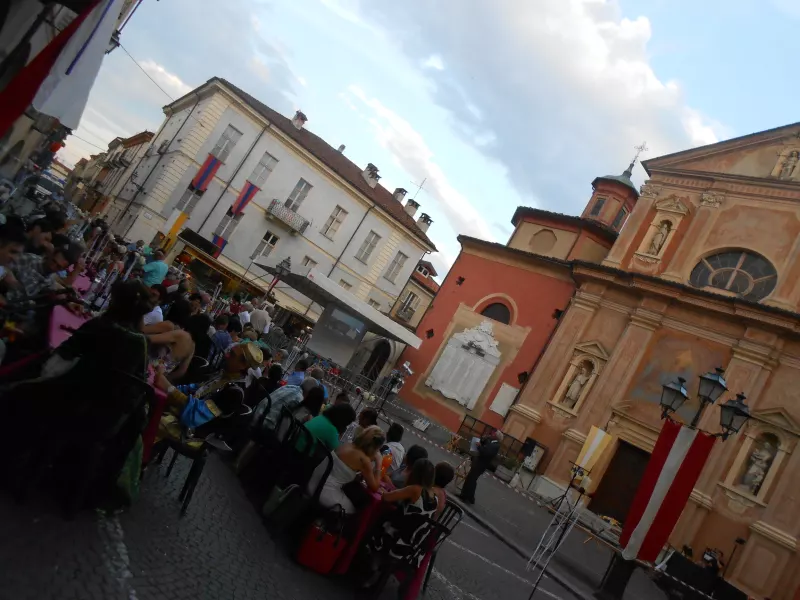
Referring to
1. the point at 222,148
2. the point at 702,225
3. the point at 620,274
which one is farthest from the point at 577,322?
the point at 222,148

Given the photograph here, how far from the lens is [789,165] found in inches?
749

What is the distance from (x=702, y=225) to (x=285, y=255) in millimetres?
23812

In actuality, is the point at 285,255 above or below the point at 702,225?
below

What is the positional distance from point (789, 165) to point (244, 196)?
86.9ft

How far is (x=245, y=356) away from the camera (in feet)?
21.0

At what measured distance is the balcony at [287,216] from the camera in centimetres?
3484

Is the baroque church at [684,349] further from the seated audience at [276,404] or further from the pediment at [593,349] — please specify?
the seated audience at [276,404]

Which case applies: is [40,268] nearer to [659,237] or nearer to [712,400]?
[712,400]

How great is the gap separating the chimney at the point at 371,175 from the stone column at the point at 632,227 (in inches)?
887

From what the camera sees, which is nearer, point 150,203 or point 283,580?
point 283,580

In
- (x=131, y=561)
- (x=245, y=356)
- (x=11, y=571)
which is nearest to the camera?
(x=11, y=571)

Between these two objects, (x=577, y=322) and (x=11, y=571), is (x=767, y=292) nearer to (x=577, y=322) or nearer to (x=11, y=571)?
(x=577, y=322)

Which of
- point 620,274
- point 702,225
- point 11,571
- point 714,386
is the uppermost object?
point 702,225

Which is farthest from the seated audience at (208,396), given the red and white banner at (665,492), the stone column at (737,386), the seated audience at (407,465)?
the stone column at (737,386)
